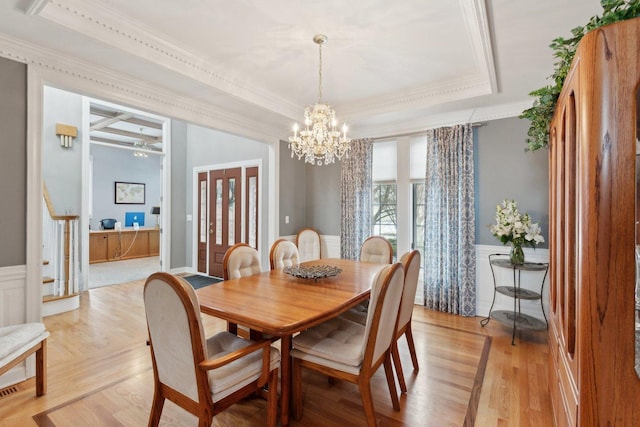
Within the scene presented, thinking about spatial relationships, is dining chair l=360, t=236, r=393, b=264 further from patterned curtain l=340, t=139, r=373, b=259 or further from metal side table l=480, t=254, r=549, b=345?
metal side table l=480, t=254, r=549, b=345

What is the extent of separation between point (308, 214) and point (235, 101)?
2.34m

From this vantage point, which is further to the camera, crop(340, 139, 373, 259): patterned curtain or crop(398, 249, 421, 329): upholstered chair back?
crop(340, 139, 373, 259): patterned curtain

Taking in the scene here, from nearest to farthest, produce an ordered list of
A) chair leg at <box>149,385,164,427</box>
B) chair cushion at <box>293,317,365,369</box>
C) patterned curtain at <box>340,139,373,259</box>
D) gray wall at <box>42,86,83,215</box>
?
chair leg at <box>149,385,164,427</box>
chair cushion at <box>293,317,365,369</box>
gray wall at <box>42,86,83,215</box>
patterned curtain at <box>340,139,373,259</box>

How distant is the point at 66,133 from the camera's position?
4484 millimetres

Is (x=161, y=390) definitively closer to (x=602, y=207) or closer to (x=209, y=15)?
(x=602, y=207)

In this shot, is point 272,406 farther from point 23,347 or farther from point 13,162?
point 13,162

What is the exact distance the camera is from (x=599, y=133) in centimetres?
91

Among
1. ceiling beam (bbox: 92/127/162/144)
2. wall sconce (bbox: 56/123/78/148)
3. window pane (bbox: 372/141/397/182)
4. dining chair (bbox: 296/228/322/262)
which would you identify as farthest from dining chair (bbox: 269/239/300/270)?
ceiling beam (bbox: 92/127/162/144)

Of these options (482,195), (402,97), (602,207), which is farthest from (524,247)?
(602,207)

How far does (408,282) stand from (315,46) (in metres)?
2.14

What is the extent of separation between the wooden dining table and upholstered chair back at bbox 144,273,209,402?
0.99 feet

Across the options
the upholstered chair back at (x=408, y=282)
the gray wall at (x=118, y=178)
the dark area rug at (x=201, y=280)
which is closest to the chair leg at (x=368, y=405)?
the upholstered chair back at (x=408, y=282)

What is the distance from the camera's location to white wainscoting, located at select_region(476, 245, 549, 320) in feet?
11.3

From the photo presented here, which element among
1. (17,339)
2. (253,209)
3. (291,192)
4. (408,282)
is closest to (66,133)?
(253,209)
